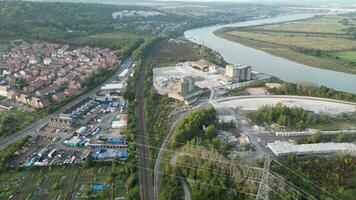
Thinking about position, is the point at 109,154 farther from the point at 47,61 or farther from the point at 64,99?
the point at 47,61

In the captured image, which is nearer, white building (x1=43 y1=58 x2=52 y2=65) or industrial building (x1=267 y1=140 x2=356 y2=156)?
industrial building (x1=267 y1=140 x2=356 y2=156)

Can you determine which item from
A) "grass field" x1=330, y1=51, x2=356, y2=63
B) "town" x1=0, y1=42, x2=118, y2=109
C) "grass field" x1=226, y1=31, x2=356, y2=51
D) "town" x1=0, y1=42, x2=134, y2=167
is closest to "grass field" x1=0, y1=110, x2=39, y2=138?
"town" x1=0, y1=42, x2=134, y2=167

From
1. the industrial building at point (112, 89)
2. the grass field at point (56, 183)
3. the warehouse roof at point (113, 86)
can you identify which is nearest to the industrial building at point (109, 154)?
the grass field at point (56, 183)

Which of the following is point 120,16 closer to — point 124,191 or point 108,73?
point 108,73

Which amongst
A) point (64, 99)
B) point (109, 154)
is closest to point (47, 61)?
point (64, 99)

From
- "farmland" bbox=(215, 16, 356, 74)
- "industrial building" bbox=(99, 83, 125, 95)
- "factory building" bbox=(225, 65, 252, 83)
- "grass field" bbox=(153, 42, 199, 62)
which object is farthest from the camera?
"grass field" bbox=(153, 42, 199, 62)

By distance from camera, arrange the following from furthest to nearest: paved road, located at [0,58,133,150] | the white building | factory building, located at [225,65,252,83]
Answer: the white building → factory building, located at [225,65,252,83] → paved road, located at [0,58,133,150]

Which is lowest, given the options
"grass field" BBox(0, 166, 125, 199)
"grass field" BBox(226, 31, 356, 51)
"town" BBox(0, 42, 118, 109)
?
"grass field" BBox(0, 166, 125, 199)

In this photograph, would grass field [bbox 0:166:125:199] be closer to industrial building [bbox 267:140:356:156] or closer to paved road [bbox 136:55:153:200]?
paved road [bbox 136:55:153:200]
